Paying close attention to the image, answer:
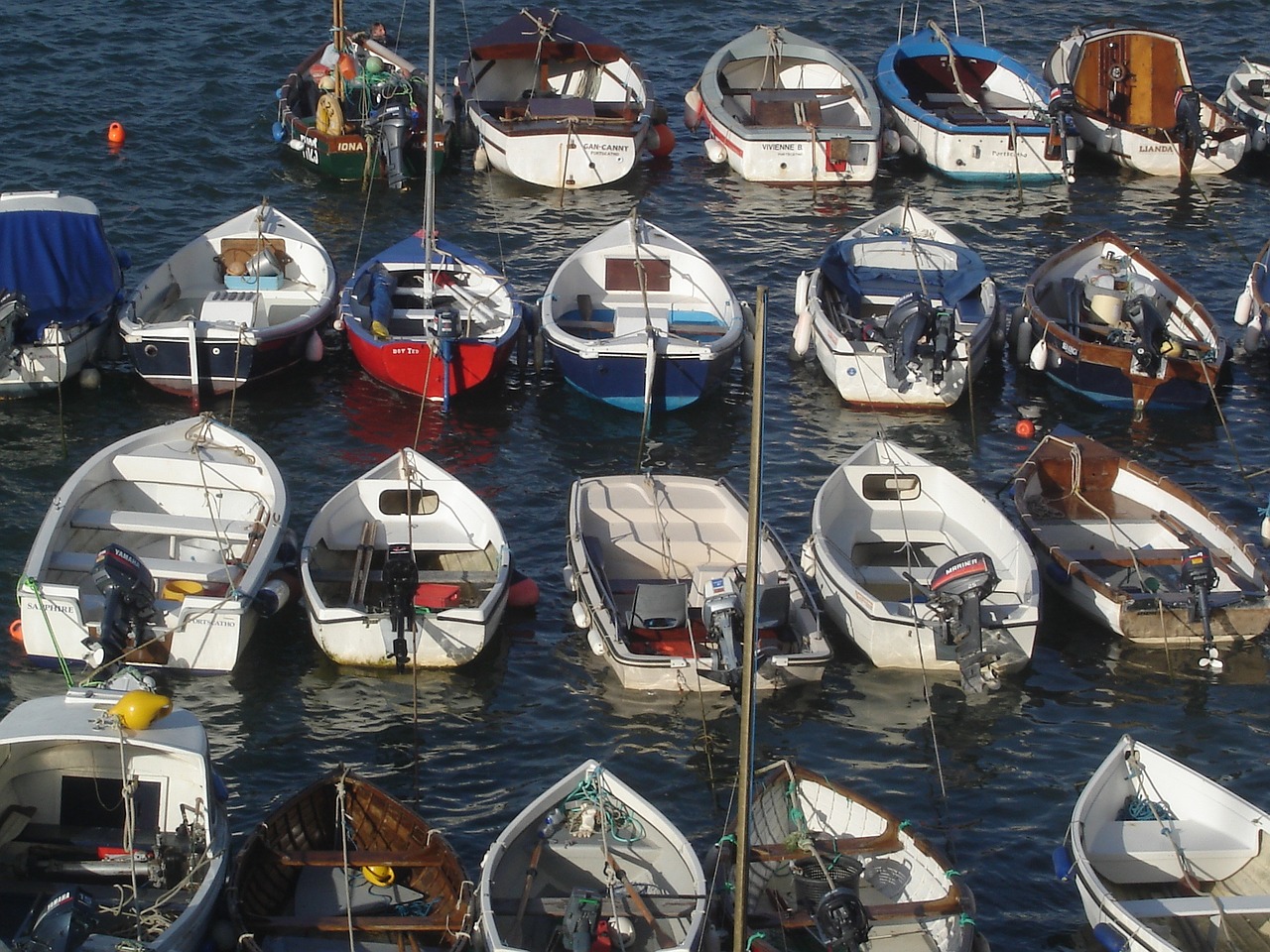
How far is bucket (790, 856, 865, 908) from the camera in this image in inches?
786

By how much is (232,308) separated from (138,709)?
46.9ft

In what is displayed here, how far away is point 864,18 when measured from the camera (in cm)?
5359

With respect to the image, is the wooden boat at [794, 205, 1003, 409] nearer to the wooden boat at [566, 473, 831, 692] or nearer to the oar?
the wooden boat at [566, 473, 831, 692]

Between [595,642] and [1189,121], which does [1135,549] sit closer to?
[595,642]

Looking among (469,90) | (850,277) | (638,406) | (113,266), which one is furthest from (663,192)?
(113,266)

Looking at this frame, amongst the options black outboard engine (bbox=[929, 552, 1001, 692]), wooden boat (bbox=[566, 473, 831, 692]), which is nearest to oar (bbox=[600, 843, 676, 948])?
wooden boat (bbox=[566, 473, 831, 692])

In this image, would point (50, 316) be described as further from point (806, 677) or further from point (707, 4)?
point (707, 4)

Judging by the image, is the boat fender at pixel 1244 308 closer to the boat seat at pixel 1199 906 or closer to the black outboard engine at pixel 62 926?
the boat seat at pixel 1199 906

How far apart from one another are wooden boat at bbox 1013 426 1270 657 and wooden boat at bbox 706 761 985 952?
256 inches

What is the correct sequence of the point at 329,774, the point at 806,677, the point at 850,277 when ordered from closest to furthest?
the point at 329,774
the point at 806,677
the point at 850,277

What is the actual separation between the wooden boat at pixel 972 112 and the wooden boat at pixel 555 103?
257 inches

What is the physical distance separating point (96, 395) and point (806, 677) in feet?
50.9

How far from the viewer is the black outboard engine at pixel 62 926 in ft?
57.6

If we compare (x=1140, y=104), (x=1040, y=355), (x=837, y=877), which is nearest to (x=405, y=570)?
(x=837, y=877)
